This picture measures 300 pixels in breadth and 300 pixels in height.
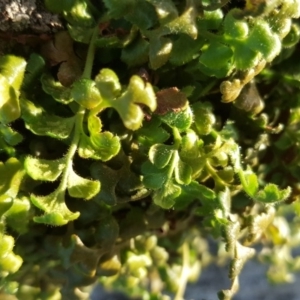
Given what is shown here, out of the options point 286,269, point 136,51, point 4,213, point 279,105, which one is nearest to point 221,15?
point 136,51

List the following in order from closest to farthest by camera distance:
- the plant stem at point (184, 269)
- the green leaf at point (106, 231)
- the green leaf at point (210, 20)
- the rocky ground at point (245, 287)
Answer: the green leaf at point (210, 20)
the green leaf at point (106, 231)
the plant stem at point (184, 269)
the rocky ground at point (245, 287)

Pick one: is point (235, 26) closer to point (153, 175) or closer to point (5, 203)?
point (153, 175)

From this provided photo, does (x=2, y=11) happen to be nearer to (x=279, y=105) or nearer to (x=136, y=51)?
(x=136, y=51)

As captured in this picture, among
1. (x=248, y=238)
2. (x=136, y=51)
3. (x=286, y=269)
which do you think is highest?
(x=136, y=51)

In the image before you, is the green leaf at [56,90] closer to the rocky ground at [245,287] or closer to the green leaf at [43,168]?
the green leaf at [43,168]

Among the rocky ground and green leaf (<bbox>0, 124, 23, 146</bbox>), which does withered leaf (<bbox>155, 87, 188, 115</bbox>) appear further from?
the rocky ground

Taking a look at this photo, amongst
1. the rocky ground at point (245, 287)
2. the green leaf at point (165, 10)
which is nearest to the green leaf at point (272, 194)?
the green leaf at point (165, 10)
